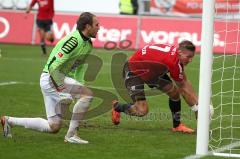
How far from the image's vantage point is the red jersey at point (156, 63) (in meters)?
10.6

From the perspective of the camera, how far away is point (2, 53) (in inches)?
917

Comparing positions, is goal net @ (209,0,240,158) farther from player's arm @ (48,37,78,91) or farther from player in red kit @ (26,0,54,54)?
player in red kit @ (26,0,54,54)

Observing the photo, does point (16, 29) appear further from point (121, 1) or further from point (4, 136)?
point (4, 136)

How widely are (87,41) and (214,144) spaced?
2.28 meters

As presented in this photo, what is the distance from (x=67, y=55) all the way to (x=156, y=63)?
1.70 m

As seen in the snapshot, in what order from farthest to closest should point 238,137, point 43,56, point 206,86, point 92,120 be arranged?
1. point 43,56
2. point 92,120
3. point 238,137
4. point 206,86

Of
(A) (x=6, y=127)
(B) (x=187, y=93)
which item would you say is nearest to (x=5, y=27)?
(B) (x=187, y=93)

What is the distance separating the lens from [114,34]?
25.0 meters

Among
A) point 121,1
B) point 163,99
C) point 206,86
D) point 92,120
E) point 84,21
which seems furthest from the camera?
point 121,1

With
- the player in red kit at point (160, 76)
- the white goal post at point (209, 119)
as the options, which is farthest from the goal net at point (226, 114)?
the player in red kit at point (160, 76)

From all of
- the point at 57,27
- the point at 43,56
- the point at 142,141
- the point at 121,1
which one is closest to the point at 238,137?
the point at 142,141

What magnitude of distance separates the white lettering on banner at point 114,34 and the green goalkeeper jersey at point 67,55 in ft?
49.2

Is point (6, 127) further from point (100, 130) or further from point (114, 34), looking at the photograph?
point (114, 34)

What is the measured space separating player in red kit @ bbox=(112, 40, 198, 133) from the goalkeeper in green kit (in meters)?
1.31
